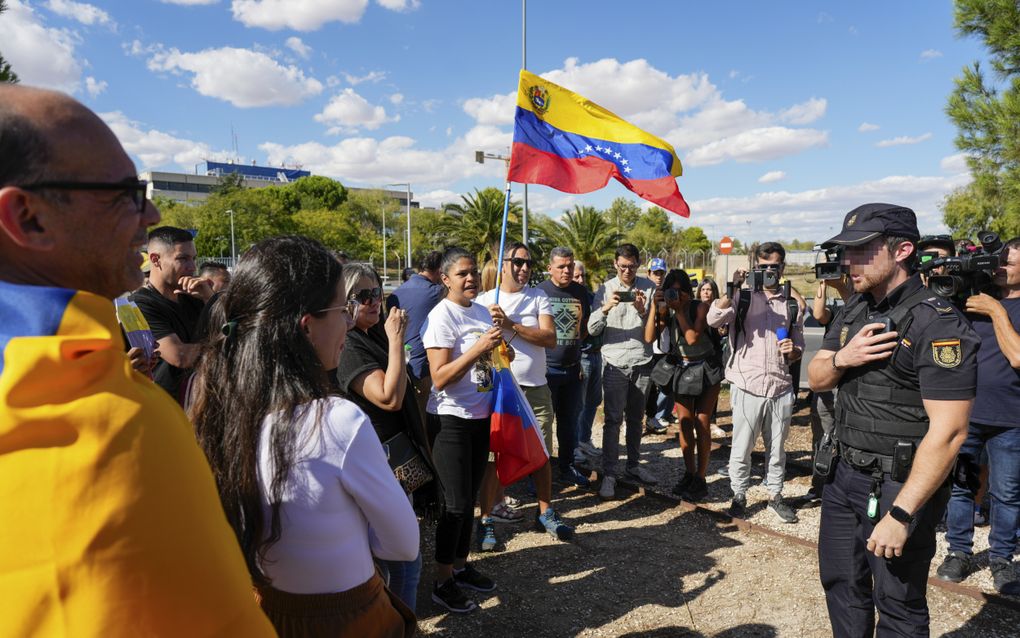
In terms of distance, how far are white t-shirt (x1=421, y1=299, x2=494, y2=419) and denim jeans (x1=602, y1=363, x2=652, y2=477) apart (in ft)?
6.48

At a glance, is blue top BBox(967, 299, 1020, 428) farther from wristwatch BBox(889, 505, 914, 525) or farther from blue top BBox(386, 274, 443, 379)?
blue top BBox(386, 274, 443, 379)

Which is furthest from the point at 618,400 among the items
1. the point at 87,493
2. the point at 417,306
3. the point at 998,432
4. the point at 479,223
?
the point at 479,223

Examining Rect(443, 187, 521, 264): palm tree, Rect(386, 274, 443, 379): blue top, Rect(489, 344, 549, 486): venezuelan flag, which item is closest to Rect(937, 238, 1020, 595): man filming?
Rect(489, 344, 549, 486): venezuelan flag

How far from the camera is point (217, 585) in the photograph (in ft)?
2.75

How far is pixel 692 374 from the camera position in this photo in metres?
5.54

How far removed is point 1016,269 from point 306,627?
488cm

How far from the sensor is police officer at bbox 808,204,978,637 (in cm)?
241

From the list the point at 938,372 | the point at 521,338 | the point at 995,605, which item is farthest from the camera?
the point at 521,338

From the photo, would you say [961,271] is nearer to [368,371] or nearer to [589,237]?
[368,371]

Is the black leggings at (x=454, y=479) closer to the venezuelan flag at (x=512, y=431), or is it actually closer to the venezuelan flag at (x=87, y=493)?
the venezuelan flag at (x=512, y=431)

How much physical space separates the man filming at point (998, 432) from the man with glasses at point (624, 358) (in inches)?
96.5

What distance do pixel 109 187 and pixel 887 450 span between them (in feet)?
9.76

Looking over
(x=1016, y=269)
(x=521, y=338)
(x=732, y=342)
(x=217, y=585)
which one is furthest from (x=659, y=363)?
(x=217, y=585)

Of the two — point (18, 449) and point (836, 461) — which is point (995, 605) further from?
point (18, 449)
